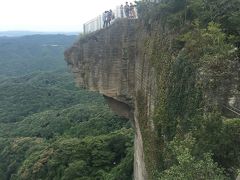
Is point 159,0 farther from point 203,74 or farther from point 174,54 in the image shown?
point 203,74

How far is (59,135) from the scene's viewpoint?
5262 centimetres

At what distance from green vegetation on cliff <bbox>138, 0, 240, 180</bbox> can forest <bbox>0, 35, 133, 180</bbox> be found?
31.2ft

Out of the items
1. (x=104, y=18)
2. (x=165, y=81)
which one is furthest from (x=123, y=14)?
(x=165, y=81)

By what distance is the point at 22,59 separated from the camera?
165 meters

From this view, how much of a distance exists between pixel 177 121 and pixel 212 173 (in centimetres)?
371

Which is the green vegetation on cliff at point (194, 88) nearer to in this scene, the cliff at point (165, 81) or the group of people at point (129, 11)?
the cliff at point (165, 81)

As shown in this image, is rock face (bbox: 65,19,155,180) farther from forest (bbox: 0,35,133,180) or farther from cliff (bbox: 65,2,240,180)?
forest (bbox: 0,35,133,180)

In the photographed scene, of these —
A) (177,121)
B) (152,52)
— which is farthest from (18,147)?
(177,121)

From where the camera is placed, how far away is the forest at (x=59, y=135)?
32.3 metres

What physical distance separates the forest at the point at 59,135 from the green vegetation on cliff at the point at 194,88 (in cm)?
950

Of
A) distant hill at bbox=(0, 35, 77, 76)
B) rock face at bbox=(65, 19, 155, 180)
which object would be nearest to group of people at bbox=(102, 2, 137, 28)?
rock face at bbox=(65, 19, 155, 180)

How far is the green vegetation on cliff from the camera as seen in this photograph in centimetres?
902

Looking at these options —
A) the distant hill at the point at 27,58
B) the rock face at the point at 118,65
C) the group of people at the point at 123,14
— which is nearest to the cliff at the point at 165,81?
the rock face at the point at 118,65

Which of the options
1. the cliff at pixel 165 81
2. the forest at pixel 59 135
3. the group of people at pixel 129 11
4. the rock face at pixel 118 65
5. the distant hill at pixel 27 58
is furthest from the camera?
the distant hill at pixel 27 58
